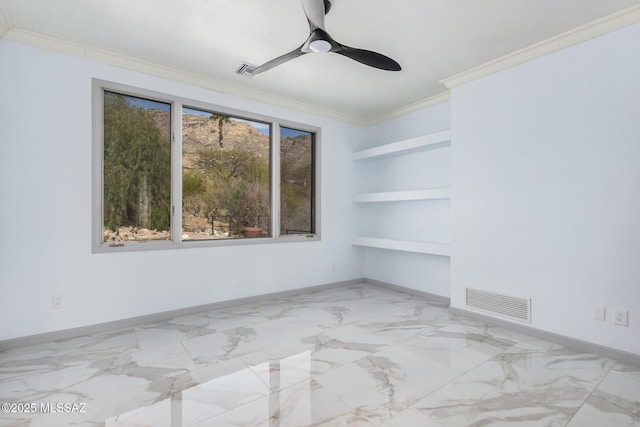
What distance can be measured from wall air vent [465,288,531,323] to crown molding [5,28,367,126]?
315cm

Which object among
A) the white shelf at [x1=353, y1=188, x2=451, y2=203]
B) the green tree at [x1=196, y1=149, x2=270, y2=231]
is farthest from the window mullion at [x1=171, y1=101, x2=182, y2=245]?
the white shelf at [x1=353, y1=188, x2=451, y2=203]

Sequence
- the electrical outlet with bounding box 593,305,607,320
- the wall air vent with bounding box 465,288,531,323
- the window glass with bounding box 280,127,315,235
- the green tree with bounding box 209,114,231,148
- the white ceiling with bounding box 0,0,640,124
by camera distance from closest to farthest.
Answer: the white ceiling with bounding box 0,0,640,124, the electrical outlet with bounding box 593,305,607,320, the wall air vent with bounding box 465,288,531,323, the green tree with bounding box 209,114,231,148, the window glass with bounding box 280,127,315,235

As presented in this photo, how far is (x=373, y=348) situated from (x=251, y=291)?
187 centimetres

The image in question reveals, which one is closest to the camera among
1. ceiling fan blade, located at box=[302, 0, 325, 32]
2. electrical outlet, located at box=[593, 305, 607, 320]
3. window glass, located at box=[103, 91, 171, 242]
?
ceiling fan blade, located at box=[302, 0, 325, 32]

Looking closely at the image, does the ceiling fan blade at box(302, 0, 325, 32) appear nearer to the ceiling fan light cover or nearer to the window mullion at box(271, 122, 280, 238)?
the ceiling fan light cover

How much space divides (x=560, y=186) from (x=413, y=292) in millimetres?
2286

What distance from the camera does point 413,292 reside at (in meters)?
4.43

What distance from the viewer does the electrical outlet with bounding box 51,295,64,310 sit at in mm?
2791

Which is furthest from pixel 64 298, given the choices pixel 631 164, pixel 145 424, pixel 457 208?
pixel 631 164

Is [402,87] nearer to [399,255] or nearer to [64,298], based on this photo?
[399,255]

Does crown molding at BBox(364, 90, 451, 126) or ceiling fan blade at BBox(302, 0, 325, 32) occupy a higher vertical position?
crown molding at BBox(364, 90, 451, 126)

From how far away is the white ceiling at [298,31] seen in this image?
2342 millimetres

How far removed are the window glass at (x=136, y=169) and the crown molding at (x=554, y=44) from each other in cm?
330

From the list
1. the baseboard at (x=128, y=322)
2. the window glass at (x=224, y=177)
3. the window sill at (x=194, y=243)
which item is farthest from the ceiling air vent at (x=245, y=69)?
the baseboard at (x=128, y=322)
